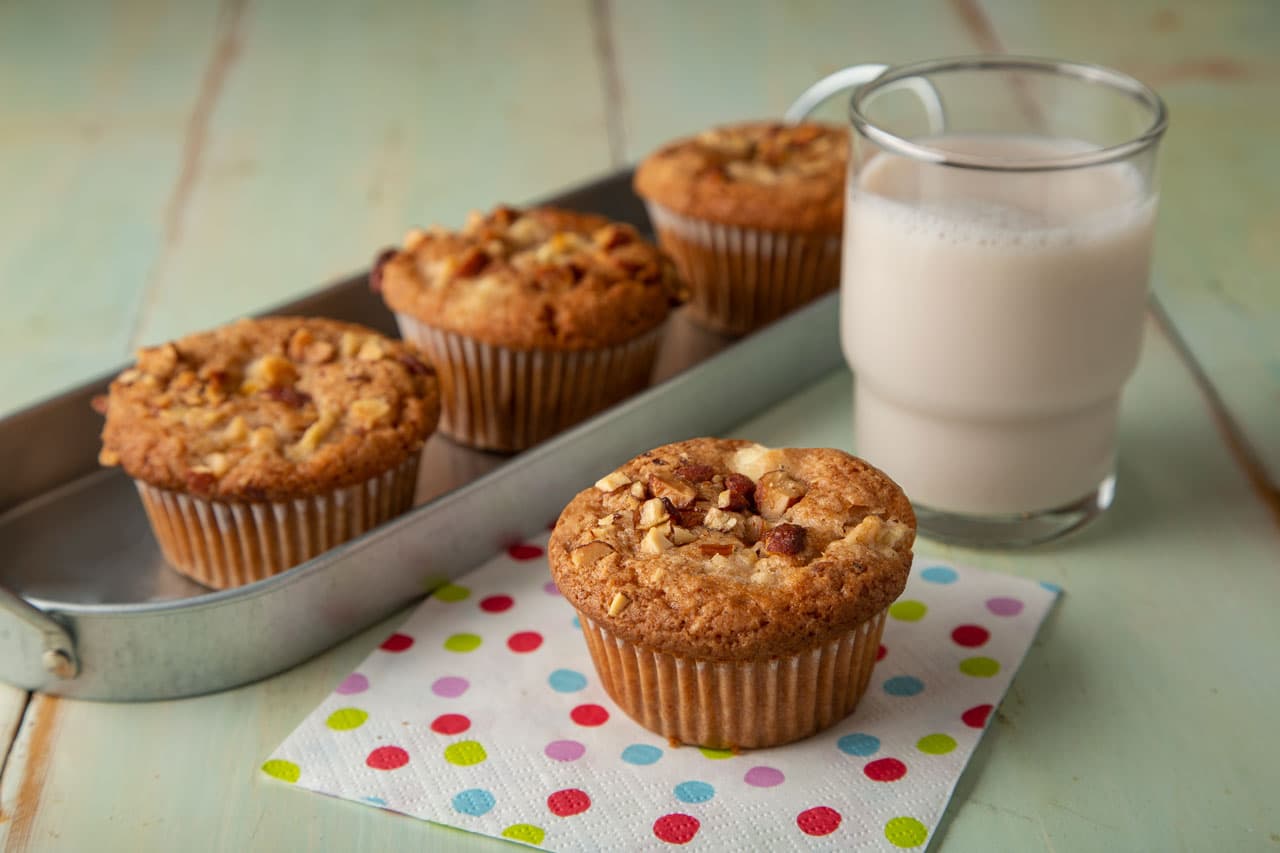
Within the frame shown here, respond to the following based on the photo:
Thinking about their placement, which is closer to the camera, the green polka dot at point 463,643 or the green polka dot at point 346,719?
the green polka dot at point 346,719

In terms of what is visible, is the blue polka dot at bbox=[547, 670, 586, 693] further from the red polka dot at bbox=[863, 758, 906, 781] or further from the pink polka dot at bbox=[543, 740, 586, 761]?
the red polka dot at bbox=[863, 758, 906, 781]

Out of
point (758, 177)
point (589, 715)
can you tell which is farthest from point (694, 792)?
point (758, 177)

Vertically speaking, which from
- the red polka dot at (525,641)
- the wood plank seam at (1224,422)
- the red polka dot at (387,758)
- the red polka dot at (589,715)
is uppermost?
the red polka dot at (387,758)

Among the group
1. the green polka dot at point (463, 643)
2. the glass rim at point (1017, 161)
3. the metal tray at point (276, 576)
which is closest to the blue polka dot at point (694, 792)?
the green polka dot at point (463, 643)

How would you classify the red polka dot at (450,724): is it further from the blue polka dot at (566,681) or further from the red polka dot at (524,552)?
the red polka dot at (524,552)

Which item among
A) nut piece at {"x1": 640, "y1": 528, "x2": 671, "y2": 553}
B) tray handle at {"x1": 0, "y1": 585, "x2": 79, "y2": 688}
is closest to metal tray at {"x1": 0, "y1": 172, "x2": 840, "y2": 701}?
tray handle at {"x1": 0, "y1": 585, "x2": 79, "y2": 688}

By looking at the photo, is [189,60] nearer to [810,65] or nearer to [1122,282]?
[810,65]
